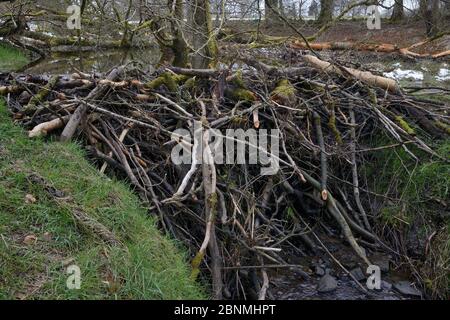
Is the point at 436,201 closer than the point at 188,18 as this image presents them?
Yes

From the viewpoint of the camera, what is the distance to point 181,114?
4594 mm

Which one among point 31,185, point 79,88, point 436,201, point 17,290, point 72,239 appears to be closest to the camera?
point 17,290

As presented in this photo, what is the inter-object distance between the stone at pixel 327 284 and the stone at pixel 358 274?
0.18m

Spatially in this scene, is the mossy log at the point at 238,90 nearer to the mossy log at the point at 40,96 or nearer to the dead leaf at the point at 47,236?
the mossy log at the point at 40,96

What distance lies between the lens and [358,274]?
13.4 ft

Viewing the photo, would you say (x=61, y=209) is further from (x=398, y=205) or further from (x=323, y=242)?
(x=398, y=205)

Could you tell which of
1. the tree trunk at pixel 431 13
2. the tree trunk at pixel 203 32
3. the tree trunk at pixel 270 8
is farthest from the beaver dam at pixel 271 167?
the tree trunk at pixel 431 13

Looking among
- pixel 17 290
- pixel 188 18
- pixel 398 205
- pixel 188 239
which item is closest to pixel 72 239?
pixel 17 290

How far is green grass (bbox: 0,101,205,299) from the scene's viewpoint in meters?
2.66

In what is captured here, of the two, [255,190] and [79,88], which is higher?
[79,88]

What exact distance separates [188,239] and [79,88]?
6.78ft

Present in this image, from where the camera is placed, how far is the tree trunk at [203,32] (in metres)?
6.97

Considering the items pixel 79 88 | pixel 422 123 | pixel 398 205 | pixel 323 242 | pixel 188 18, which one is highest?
pixel 188 18

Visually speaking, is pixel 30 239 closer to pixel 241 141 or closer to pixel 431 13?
pixel 241 141
